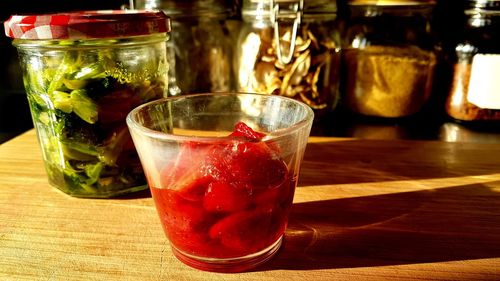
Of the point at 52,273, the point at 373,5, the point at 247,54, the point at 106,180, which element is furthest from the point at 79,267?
the point at 373,5

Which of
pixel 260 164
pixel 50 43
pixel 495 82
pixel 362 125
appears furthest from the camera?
pixel 362 125

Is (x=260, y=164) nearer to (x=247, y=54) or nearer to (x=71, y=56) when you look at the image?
(x=71, y=56)

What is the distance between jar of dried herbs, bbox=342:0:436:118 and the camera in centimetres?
80

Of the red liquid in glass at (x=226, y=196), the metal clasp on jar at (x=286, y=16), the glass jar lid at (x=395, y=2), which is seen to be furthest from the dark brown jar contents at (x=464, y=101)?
the red liquid in glass at (x=226, y=196)

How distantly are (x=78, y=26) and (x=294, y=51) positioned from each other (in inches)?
15.8

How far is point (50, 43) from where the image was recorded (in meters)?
0.50

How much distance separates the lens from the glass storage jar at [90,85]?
489 millimetres

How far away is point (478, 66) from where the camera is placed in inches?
30.3

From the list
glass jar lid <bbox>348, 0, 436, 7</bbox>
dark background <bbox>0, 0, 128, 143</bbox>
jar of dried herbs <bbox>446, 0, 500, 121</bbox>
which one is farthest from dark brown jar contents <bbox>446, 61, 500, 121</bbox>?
dark background <bbox>0, 0, 128, 143</bbox>

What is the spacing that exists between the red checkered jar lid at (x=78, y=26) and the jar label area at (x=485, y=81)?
0.58m

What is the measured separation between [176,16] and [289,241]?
52cm

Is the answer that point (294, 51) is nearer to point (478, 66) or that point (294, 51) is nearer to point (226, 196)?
point (478, 66)

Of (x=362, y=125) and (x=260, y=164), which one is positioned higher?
(x=260, y=164)

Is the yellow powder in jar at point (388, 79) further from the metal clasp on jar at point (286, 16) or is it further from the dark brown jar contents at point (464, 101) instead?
the metal clasp on jar at point (286, 16)
